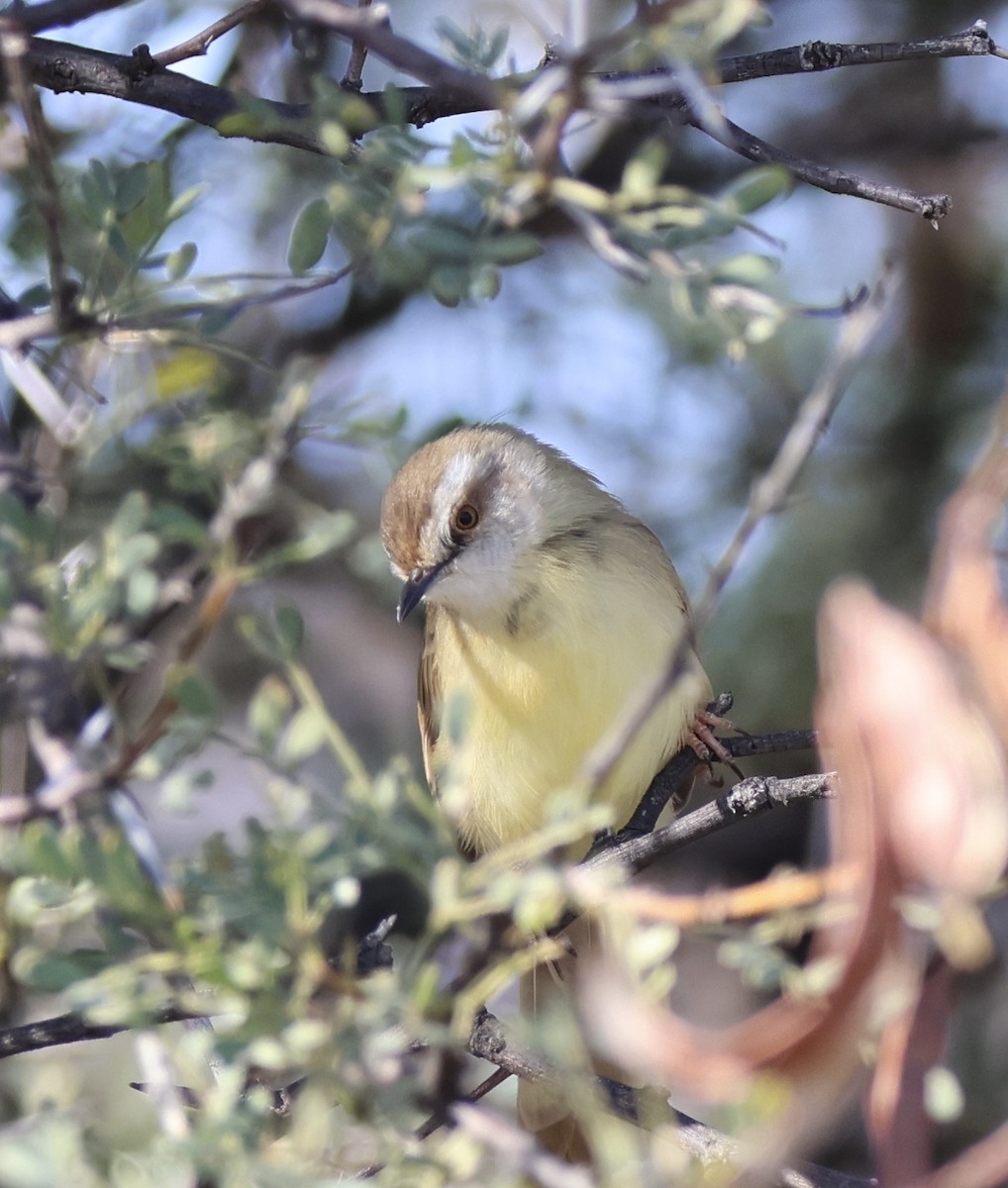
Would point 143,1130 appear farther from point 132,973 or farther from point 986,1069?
point 986,1069

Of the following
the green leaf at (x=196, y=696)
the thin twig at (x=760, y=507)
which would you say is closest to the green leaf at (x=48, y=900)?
the green leaf at (x=196, y=696)

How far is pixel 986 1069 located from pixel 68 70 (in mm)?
3847

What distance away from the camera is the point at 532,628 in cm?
352

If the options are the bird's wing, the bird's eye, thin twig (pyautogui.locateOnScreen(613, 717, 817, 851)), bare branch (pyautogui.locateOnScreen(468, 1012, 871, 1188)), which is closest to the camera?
bare branch (pyautogui.locateOnScreen(468, 1012, 871, 1188))

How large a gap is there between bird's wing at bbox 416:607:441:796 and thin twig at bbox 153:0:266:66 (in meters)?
1.88

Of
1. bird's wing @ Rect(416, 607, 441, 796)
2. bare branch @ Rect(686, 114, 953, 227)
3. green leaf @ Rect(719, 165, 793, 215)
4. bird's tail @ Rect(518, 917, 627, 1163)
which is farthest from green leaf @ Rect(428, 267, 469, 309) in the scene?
bird's wing @ Rect(416, 607, 441, 796)

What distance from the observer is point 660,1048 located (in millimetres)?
958

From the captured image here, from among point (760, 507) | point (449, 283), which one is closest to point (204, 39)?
point (449, 283)

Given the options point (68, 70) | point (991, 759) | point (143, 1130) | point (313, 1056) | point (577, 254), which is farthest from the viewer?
point (577, 254)

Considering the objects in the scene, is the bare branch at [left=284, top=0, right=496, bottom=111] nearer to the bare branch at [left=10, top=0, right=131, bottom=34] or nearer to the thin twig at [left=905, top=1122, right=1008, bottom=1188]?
the bare branch at [left=10, top=0, right=131, bottom=34]

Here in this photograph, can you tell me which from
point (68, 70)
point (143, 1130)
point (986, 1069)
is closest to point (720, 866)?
point (986, 1069)

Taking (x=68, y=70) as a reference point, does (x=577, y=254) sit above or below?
below

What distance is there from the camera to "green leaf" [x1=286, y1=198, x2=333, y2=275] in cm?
164

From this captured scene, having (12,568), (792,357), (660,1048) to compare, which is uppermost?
(660,1048)
